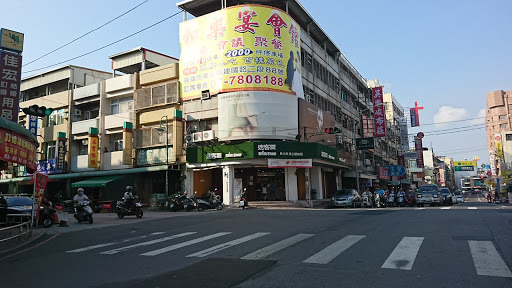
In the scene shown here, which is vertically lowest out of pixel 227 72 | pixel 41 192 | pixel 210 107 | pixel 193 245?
pixel 193 245

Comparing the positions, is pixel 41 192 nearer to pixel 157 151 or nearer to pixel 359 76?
pixel 157 151

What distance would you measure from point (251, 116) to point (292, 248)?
19.7 metres

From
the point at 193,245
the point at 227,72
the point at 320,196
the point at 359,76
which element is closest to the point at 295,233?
the point at 193,245

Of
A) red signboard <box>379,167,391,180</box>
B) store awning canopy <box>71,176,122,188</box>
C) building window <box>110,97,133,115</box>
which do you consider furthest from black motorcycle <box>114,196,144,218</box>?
red signboard <box>379,167,391,180</box>

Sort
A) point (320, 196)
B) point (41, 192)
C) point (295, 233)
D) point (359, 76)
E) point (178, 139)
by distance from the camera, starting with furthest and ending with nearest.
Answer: point (359, 76) → point (320, 196) → point (178, 139) → point (41, 192) → point (295, 233)

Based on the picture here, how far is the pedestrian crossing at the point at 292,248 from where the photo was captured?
6.16 m

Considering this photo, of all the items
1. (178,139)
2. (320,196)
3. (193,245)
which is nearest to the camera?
(193,245)

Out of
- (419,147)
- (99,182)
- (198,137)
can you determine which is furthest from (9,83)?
(419,147)

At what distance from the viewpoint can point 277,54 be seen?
28.0 metres

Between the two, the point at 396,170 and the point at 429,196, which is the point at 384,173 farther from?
the point at 429,196

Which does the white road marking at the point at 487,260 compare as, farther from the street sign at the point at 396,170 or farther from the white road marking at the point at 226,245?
the street sign at the point at 396,170

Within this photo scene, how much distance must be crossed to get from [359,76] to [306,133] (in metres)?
26.2

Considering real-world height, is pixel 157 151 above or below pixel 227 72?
below

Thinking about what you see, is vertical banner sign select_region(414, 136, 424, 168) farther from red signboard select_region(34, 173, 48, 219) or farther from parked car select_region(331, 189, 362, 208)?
red signboard select_region(34, 173, 48, 219)
